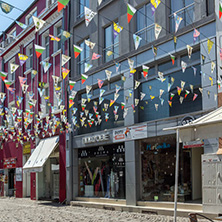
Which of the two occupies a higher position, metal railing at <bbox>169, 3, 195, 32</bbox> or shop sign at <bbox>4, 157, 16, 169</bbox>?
metal railing at <bbox>169, 3, 195, 32</bbox>

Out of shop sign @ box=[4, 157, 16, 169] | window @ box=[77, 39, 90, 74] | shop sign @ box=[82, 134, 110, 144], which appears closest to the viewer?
shop sign @ box=[82, 134, 110, 144]

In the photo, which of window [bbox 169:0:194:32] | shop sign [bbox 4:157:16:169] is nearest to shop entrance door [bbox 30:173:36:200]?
shop sign [bbox 4:157:16:169]

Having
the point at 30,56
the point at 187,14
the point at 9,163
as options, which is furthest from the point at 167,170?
the point at 9,163

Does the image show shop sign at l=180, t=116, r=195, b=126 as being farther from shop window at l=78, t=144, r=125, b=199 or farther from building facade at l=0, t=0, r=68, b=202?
building facade at l=0, t=0, r=68, b=202

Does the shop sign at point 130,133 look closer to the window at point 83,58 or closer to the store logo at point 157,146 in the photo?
the store logo at point 157,146

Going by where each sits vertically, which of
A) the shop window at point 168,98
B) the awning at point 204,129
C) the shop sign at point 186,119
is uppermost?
the shop window at point 168,98

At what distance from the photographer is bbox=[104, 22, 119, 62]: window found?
17656mm

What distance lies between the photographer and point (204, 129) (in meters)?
8.57

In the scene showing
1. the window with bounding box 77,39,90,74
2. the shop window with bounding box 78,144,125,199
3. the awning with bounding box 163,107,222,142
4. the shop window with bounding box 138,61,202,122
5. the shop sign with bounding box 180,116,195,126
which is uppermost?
the window with bounding box 77,39,90,74

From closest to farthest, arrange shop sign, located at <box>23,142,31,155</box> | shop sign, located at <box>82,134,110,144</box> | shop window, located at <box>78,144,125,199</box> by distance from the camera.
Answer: shop window, located at <box>78,144,125,199</box>
shop sign, located at <box>82,134,110,144</box>
shop sign, located at <box>23,142,31,155</box>

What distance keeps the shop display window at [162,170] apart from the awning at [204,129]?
521 cm

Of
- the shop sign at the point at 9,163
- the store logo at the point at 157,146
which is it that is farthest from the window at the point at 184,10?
the shop sign at the point at 9,163

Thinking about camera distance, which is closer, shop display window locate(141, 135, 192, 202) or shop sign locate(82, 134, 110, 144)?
shop display window locate(141, 135, 192, 202)

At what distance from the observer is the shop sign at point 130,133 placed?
50.7 feet
